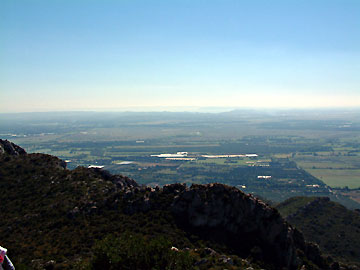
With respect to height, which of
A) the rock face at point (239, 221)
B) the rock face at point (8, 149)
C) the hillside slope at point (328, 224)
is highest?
the rock face at point (8, 149)

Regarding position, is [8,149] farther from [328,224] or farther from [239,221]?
[328,224]

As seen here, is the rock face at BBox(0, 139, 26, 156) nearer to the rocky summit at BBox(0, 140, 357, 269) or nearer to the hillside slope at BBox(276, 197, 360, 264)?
the rocky summit at BBox(0, 140, 357, 269)

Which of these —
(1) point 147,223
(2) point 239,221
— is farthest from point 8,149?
(2) point 239,221

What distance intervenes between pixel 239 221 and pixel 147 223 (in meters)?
11.1

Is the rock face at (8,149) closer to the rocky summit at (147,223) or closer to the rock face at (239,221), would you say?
the rocky summit at (147,223)

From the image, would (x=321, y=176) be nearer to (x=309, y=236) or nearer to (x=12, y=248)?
(x=309, y=236)

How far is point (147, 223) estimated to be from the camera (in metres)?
36.4

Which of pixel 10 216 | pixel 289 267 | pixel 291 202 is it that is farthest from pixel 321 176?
Answer: pixel 10 216

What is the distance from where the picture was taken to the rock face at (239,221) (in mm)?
37062

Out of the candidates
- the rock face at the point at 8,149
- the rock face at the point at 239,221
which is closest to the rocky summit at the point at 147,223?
the rock face at the point at 239,221

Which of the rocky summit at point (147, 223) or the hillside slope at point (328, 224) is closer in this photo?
the rocky summit at point (147, 223)

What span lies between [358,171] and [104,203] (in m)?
192

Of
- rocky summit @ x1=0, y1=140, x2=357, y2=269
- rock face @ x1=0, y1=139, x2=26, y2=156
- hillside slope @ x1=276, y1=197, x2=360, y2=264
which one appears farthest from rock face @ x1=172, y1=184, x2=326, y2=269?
rock face @ x1=0, y1=139, x2=26, y2=156

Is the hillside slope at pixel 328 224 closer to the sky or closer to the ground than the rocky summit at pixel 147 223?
closer to the ground
